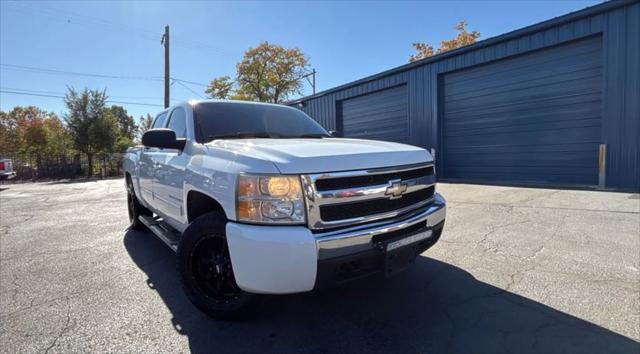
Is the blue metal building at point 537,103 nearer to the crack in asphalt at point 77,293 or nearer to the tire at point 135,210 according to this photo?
the tire at point 135,210

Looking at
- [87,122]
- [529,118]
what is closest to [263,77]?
[87,122]

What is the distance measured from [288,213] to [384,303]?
130 cm

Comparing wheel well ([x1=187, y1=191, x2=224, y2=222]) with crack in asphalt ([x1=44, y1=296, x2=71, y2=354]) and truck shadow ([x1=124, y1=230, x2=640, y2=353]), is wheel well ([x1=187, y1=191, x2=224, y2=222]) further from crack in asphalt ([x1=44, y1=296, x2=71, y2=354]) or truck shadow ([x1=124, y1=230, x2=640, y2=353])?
crack in asphalt ([x1=44, y1=296, x2=71, y2=354])

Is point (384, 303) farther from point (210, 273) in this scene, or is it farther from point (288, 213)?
point (210, 273)

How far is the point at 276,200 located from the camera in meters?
2.23

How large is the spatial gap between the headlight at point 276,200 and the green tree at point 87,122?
26606 mm

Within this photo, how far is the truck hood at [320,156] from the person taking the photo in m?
2.27

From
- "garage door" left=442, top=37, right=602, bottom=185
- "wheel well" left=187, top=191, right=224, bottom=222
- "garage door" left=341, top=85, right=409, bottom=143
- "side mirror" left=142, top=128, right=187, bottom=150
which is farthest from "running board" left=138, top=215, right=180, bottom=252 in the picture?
"garage door" left=341, top=85, right=409, bottom=143

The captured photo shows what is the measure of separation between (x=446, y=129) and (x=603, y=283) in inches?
393

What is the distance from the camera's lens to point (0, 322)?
9.15 ft

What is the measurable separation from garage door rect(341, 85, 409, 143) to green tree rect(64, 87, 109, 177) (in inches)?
704

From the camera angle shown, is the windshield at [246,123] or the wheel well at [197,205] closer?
the wheel well at [197,205]

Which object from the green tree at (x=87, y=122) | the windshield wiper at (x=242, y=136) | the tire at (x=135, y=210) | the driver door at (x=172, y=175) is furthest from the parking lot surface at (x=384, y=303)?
the green tree at (x=87, y=122)

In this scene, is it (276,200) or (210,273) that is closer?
(276,200)
